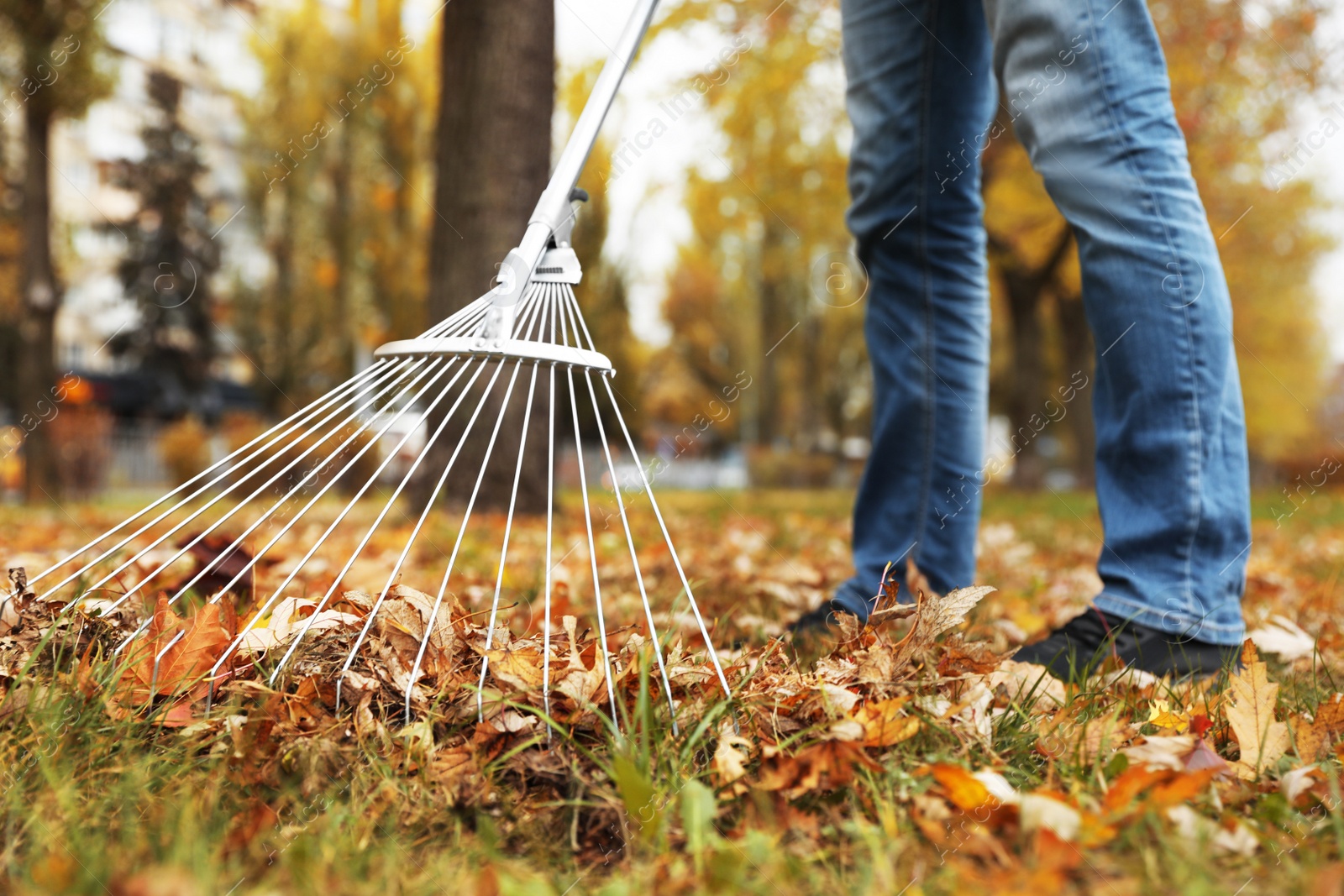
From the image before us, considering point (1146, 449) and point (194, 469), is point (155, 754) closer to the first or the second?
point (1146, 449)

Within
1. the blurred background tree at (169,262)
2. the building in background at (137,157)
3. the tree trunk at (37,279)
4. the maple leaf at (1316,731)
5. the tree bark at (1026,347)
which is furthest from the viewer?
the building in background at (137,157)

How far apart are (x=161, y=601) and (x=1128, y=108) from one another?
1597mm

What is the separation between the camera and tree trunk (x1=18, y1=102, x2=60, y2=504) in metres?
8.46

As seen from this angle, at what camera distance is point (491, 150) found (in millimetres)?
4070

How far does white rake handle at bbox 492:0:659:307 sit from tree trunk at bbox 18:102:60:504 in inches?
350

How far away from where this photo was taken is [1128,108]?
1.36m

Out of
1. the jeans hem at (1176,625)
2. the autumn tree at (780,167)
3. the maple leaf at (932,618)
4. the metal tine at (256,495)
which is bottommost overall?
the jeans hem at (1176,625)

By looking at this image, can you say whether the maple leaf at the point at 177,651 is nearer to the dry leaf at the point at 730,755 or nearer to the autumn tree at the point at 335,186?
the dry leaf at the point at 730,755

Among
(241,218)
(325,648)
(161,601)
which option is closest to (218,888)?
(325,648)

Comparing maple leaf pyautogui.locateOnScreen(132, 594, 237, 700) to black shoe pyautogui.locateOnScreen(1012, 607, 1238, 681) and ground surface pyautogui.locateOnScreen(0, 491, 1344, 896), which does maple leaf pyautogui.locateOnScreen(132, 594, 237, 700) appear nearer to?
ground surface pyautogui.locateOnScreen(0, 491, 1344, 896)

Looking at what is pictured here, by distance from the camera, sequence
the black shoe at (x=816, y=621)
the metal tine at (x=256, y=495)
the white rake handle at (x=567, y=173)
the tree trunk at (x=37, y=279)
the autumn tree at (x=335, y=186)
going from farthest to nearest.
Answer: the autumn tree at (x=335, y=186)
the tree trunk at (x=37, y=279)
the black shoe at (x=816, y=621)
the white rake handle at (x=567, y=173)
the metal tine at (x=256, y=495)

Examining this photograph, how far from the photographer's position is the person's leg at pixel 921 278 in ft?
5.74

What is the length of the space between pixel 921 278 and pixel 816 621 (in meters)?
0.75

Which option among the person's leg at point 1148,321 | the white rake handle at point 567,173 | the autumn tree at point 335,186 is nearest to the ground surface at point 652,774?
the person's leg at point 1148,321
